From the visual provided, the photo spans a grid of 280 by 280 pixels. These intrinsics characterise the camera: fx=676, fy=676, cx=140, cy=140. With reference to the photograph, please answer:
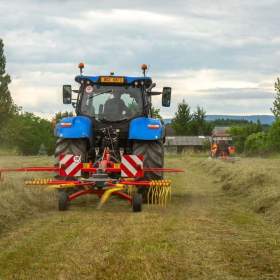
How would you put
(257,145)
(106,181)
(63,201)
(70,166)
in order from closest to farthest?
1. (63,201)
2. (106,181)
3. (70,166)
4. (257,145)

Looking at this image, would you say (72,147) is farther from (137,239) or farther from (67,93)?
(137,239)

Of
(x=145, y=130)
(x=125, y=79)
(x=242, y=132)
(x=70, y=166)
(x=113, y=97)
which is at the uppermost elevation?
(x=125, y=79)

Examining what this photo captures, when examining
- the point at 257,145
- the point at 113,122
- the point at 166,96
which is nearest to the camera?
the point at 113,122

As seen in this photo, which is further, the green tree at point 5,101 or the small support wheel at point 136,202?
the green tree at point 5,101

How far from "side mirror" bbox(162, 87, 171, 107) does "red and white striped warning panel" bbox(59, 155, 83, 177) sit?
295 centimetres

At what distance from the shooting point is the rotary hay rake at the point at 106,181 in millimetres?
11500

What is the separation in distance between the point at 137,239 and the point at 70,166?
4.55 meters

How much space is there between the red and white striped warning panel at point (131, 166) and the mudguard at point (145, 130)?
0.89 metres

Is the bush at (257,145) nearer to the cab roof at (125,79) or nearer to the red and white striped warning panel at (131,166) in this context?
the cab roof at (125,79)

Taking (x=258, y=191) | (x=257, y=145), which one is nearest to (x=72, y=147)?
(x=258, y=191)

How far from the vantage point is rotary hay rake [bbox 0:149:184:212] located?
1150 centimetres

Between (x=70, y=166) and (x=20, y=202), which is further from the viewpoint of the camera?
(x=70, y=166)

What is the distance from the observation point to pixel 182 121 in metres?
90.4

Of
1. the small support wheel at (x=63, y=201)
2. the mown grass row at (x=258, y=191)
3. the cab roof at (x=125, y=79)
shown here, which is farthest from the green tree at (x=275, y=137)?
the small support wheel at (x=63, y=201)
